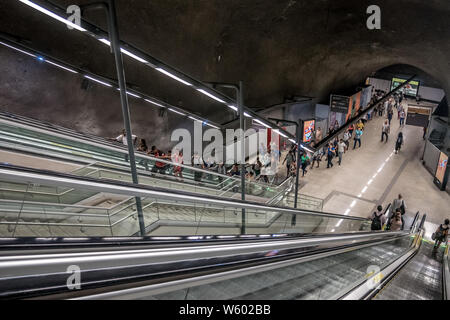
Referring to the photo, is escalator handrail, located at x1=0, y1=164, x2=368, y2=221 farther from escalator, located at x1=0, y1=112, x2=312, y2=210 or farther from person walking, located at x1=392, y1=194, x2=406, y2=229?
person walking, located at x1=392, y1=194, x2=406, y2=229

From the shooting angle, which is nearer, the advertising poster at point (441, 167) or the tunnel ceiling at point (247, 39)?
the tunnel ceiling at point (247, 39)

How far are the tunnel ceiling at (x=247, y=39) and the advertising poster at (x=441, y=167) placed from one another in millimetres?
3552

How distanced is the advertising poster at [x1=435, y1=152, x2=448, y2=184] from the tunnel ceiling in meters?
3.55

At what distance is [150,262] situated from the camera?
1444 millimetres

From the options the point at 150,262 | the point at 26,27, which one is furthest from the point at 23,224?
the point at 26,27

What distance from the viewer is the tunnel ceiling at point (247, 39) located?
9188 millimetres

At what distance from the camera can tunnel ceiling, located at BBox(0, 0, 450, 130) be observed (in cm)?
919

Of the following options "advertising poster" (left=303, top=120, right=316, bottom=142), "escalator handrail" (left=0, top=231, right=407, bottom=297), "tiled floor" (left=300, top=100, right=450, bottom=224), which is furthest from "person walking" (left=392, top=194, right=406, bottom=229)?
"escalator handrail" (left=0, top=231, right=407, bottom=297)

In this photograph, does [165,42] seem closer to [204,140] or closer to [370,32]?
[204,140]

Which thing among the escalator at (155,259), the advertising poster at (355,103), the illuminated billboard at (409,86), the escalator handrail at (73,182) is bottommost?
the escalator at (155,259)

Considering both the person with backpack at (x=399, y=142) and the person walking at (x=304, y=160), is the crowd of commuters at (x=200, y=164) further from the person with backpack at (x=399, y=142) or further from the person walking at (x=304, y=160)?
the person with backpack at (x=399, y=142)

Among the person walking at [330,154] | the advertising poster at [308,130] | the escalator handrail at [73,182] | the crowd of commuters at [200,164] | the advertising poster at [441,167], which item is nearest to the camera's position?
the escalator handrail at [73,182]

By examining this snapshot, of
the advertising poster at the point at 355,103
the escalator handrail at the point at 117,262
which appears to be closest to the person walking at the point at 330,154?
the advertising poster at the point at 355,103
